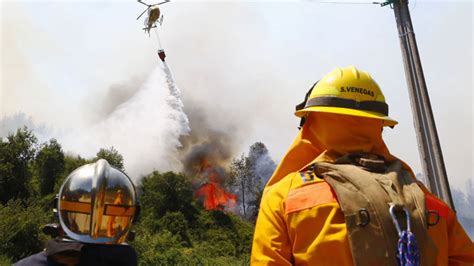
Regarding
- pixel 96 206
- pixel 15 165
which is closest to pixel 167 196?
pixel 15 165

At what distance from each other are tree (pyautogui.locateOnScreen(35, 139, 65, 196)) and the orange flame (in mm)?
24496

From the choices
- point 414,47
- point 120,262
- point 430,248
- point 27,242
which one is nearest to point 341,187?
point 430,248

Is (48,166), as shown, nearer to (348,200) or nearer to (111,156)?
(111,156)

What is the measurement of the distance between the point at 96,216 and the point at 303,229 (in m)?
1.23

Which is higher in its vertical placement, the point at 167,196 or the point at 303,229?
the point at 167,196

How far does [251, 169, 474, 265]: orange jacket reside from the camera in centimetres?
237

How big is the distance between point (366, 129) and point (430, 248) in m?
0.74

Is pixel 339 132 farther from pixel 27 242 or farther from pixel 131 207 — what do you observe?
pixel 27 242

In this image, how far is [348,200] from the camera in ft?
7.89

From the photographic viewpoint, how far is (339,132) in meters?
2.74


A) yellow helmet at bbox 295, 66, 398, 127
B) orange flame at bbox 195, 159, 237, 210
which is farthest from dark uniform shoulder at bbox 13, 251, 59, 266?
orange flame at bbox 195, 159, 237, 210

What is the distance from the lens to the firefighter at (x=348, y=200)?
2.36 m

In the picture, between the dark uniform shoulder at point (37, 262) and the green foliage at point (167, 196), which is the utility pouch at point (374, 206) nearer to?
the dark uniform shoulder at point (37, 262)

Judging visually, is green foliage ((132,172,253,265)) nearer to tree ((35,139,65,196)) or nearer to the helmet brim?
tree ((35,139,65,196))
